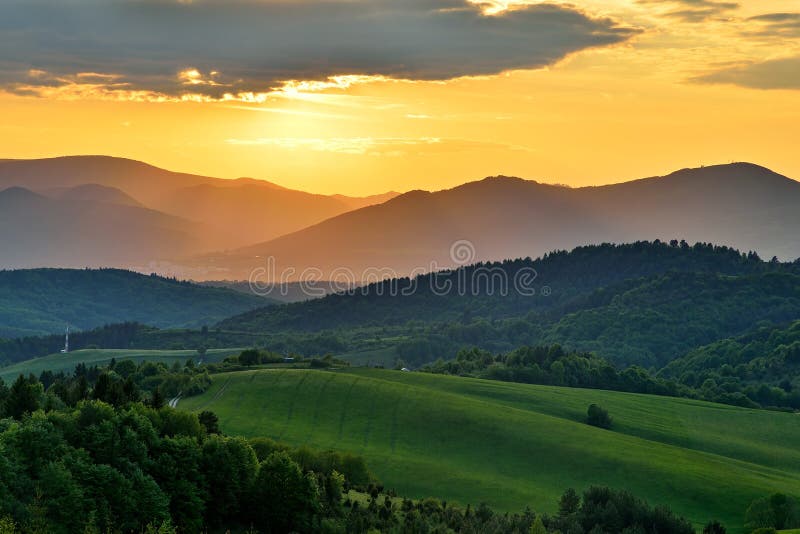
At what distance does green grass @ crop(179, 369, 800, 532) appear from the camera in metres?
126

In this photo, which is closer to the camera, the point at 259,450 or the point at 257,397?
the point at 259,450

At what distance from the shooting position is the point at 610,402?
18300 centimetres

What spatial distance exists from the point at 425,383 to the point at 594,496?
85.2m

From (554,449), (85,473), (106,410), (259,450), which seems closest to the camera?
(85,473)

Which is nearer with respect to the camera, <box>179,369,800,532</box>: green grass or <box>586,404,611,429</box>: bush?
<box>179,369,800,532</box>: green grass

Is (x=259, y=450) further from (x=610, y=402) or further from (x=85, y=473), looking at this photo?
(x=610, y=402)

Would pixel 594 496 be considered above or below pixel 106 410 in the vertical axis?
below

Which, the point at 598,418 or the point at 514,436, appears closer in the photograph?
the point at 514,436

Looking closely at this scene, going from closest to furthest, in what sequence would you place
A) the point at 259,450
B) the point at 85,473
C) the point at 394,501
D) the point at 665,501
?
1. the point at 85,473
2. the point at 394,501
3. the point at 259,450
4. the point at 665,501

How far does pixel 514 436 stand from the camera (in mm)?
145750

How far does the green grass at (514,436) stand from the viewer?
126 meters

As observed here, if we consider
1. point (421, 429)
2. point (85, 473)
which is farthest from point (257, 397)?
point (85, 473)

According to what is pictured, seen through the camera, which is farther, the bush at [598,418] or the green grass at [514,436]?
the bush at [598,418]

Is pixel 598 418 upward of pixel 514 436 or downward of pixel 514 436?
upward
